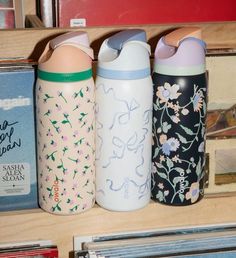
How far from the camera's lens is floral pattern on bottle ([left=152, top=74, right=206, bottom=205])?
2.49ft

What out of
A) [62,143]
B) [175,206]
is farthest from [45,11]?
[175,206]

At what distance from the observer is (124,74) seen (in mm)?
727

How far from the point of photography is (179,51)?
0.74 metres

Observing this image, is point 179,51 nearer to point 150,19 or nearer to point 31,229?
point 150,19

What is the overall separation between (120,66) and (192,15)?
11.5 inches

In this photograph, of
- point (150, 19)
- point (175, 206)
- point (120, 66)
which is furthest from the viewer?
point (150, 19)

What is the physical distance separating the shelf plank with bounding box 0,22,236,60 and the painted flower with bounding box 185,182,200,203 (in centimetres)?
22

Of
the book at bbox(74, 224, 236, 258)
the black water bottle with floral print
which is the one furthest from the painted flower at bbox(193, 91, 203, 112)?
the book at bbox(74, 224, 236, 258)

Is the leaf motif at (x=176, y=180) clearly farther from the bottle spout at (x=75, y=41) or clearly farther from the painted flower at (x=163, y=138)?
the bottle spout at (x=75, y=41)

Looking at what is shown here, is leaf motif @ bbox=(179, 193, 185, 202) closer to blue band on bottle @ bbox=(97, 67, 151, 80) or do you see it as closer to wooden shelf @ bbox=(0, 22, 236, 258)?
wooden shelf @ bbox=(0, 22, 236, 258)

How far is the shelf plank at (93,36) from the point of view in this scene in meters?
0.80

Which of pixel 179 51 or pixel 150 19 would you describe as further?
pixel 150 19

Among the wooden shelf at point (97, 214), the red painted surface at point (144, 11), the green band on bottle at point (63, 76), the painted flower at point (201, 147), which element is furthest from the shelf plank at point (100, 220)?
the red painted surface at point (144, 11)

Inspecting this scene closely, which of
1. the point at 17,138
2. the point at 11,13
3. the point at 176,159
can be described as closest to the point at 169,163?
the point at 176,159
